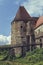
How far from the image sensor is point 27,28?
73.7 meters

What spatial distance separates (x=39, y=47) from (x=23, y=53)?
4.74 meters

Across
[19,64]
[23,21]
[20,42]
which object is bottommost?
[19,64]

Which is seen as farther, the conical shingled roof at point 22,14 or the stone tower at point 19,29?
the conical shingled roof at point 22,14

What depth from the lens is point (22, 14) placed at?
75.7 m

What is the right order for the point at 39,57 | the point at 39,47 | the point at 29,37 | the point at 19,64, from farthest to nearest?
the point at 29,37 < the point at 39,47 < the point at 39,57 < the point at 19,64

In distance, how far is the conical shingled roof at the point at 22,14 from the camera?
7475 centimetres

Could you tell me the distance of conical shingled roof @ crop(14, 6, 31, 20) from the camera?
245 feet

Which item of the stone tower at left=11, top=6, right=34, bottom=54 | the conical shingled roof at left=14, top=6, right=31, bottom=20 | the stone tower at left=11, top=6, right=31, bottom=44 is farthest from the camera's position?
the conical shingled roof at left=14, top=6, right=31, bottom=20

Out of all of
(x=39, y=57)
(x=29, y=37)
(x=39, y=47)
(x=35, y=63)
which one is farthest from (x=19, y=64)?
(x=29, y=37)

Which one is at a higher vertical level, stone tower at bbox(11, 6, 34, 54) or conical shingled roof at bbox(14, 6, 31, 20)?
conical shingled roof at bbox(14, 6, 31, 20)

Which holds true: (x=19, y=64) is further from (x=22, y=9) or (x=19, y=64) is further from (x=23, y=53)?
(x=22, y=9)

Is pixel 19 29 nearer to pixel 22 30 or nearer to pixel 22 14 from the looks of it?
pixel 22 30

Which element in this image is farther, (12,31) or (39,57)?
(12,31)

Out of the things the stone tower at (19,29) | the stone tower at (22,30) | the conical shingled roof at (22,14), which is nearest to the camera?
the stone tower at (22,30)
